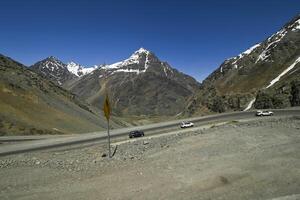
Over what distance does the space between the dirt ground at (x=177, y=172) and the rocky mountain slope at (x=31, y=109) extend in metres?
48.1

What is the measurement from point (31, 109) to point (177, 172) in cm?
8323

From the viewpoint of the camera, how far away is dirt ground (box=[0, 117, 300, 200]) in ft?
73.1

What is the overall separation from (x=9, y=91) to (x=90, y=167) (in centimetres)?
8598

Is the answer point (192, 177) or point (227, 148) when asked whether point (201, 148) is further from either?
point (192, 177)

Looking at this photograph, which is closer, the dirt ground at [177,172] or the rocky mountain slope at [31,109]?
the dirt ground at [177,172]

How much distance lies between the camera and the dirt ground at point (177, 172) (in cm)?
2228

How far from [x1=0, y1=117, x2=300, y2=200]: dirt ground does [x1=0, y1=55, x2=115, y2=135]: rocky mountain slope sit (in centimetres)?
4810

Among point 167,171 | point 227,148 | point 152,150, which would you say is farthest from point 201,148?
point 167,171

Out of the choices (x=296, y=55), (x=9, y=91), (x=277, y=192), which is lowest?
(x=277, y=192)

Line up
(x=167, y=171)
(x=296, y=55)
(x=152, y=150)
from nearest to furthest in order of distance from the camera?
(x=167, y=171), (x=152, y=150), (x=296, y=55)

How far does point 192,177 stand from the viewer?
976 inches

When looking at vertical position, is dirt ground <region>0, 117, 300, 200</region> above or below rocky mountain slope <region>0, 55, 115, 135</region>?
below

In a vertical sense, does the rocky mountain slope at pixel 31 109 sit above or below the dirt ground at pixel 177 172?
above

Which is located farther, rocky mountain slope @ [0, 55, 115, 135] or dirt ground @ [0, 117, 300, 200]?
rocky mountain slope @ [0, 55, 115, 135]
